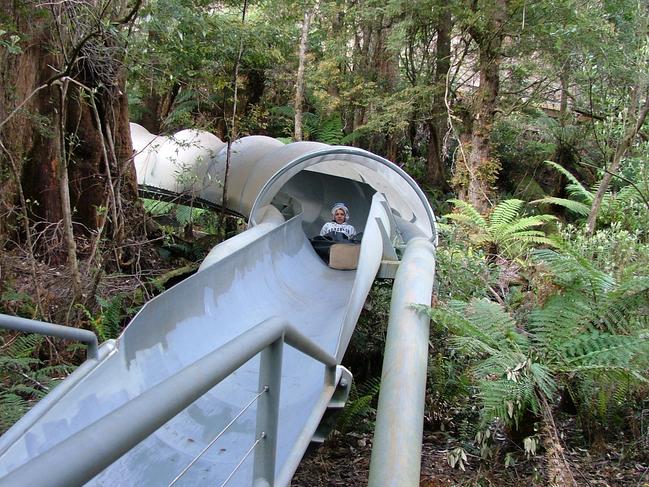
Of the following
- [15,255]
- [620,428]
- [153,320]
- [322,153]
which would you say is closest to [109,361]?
[153,320]

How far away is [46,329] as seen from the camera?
2486 millimetres

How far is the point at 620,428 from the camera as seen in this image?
3963mm

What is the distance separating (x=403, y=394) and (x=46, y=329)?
75.1 inches

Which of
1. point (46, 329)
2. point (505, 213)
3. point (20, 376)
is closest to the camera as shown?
point (46, 329)

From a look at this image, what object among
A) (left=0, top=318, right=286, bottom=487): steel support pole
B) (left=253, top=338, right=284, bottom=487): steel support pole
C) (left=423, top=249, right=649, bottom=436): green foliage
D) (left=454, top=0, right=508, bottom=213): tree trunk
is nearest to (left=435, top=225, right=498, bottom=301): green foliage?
(left=423, top=249, right=649, bottom=436): green foliage

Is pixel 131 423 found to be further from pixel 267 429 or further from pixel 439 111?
pixel 439 111

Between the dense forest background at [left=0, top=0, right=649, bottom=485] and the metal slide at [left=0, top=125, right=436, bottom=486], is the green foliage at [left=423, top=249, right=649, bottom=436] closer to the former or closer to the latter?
the dense forest background at [left=0, top=0, right=649, bottom=485]

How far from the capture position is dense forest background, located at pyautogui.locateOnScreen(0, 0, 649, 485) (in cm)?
366

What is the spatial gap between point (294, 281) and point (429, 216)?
6.87 feet

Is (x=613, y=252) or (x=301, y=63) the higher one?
A: (x=301, y=63)

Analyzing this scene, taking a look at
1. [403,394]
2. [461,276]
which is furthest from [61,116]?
[461,276]

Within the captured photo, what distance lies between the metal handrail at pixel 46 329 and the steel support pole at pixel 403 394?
153 centimetres

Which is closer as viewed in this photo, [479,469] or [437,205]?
[479,469]

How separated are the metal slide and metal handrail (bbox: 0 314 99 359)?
0.31ft
